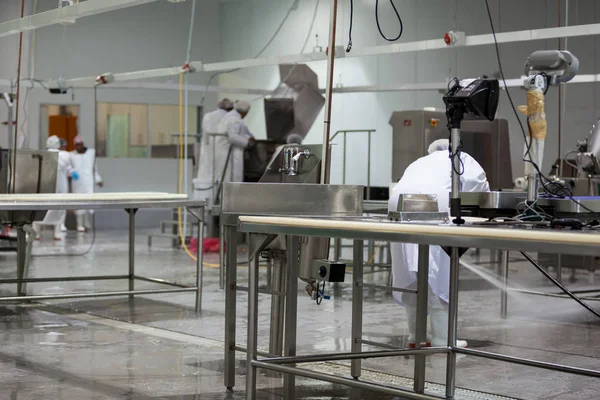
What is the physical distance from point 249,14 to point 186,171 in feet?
7.66

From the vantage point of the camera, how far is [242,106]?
33.2 ft

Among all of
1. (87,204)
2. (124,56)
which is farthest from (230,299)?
(124,56)

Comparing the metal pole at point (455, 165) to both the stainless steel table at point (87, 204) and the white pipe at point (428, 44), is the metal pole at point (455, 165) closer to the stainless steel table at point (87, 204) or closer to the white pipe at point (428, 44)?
the stainless steel table at point (87, 204)

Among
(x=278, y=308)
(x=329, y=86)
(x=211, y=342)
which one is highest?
(x=329, y=86)

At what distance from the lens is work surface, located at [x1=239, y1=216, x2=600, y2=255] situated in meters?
1.97

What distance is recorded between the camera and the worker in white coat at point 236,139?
9859 mm

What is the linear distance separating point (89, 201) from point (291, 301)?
2.25m

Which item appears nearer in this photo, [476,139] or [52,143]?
[476,139]

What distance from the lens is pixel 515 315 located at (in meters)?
6.07

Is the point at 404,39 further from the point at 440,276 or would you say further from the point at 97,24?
the point at 97,24

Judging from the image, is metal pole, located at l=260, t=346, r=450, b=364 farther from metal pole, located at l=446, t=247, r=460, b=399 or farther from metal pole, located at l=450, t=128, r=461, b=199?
metal pole, located at l=450, t=128, r=461, b=199

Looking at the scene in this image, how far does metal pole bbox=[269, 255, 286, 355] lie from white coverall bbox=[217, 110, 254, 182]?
6218mm

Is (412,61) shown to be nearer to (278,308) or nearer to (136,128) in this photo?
(278,308)

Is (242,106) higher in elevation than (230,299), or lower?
higher
